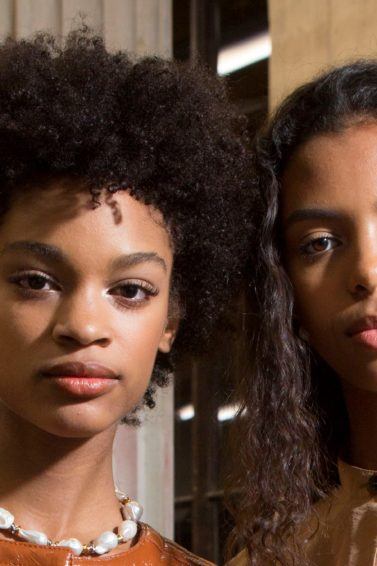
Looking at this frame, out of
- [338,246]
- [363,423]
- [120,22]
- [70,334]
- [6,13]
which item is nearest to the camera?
[70,334]

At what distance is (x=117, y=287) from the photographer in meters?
1.64

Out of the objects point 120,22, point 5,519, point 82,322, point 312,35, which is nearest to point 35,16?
point 120,22

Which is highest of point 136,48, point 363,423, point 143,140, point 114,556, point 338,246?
point 136,48

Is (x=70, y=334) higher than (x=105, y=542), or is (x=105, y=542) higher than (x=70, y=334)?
(x=70, y=334)

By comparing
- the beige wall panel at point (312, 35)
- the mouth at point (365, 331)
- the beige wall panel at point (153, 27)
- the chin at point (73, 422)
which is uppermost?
the beige wall panel at point (153, 27)

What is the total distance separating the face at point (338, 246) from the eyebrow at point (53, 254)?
0.29 m

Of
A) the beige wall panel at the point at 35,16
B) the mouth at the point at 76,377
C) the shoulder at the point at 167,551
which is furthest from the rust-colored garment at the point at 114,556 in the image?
the beige wall panel at the point at 35,16

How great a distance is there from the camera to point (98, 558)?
167 cm

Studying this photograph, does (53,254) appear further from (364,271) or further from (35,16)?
(35,16)

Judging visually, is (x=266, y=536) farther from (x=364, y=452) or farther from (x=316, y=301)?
(x=316, y=301)

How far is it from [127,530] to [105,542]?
0.18 ft

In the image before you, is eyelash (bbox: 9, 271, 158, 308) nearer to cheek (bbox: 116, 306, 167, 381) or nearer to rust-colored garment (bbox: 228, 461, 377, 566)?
cheek (bbox: 116, 306, 167, 381)

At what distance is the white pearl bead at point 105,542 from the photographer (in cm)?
168

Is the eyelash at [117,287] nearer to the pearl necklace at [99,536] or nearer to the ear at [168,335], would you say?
the ear at [168,335]
